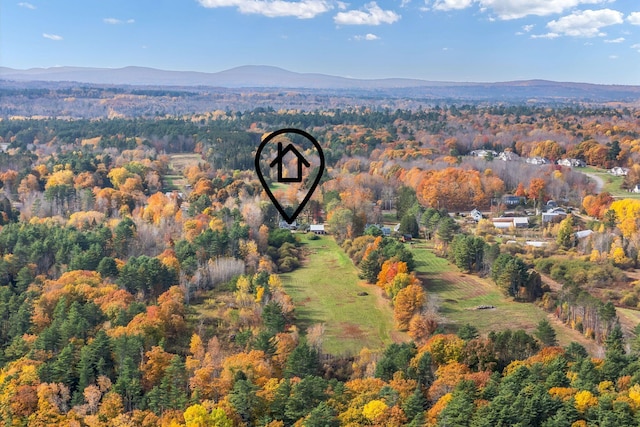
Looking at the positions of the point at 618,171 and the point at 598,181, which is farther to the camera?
the point at 618,171

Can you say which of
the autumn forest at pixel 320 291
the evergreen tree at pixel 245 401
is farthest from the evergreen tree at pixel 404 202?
the evergreen tree at pixel 245 401

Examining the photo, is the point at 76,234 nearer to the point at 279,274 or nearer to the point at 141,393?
the point at 279,274

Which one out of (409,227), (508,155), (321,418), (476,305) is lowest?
(476,305)

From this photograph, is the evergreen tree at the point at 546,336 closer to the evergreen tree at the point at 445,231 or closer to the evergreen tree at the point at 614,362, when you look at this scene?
the evergreen tree at the point at 614,362

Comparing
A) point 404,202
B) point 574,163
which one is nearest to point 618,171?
point 574,163

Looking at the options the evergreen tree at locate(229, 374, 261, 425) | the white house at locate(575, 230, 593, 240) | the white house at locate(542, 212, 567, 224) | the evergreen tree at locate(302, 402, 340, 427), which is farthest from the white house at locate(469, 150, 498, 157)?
the evergreen tree at locate(302, 402, 340, 427)

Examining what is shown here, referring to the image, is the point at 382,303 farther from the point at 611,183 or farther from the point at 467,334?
the point at 611,183
